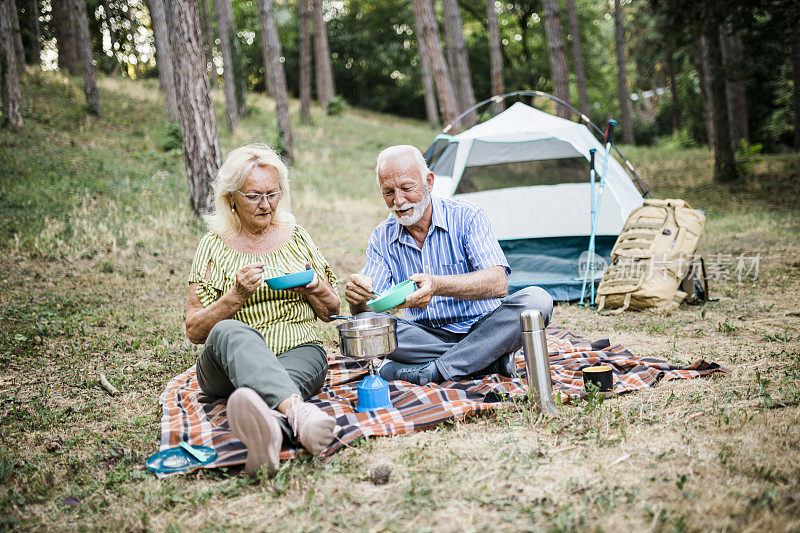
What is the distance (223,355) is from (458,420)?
1.02m

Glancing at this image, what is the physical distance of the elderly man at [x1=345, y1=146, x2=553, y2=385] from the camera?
2877 mm

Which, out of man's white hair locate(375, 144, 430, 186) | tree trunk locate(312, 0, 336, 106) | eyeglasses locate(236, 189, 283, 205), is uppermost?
tree trunk locate(312, 0, 336, 106)

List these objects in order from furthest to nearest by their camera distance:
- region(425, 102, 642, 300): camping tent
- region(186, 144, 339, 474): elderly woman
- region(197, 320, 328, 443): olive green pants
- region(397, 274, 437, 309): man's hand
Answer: region(425, 102, 642, 300): camping tent < region(397, 274, 437, 309): man's hand < region(186, 144, 339, 474): elderly woman < region(197, 320, 328, 443): olive green pants

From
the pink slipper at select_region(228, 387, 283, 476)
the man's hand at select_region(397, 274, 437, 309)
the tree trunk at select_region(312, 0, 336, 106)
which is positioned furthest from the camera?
the tree trunk at select_region(312, 0, 336, 106)

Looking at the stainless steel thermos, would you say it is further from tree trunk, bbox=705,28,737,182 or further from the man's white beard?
tree trunk, bbox=705,28,737,182

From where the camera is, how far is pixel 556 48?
968 centimetres

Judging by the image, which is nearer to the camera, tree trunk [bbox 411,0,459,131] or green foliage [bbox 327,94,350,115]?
tree trunk [bbox 411,0,459,131]

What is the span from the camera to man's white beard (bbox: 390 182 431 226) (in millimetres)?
2926

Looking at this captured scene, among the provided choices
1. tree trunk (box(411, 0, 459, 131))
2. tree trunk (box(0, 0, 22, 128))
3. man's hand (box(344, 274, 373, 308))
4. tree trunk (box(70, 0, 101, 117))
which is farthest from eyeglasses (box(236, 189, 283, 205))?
tree trunk (box(70, 0, 101, 117))

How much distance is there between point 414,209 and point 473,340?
72cm

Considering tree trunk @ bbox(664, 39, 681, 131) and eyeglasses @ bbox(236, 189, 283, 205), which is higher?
tree trunk @ bbox(664, 39, 681, 131)

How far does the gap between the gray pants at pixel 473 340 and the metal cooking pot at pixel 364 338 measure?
0.21 metres

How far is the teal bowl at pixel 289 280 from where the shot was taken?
2486 mm

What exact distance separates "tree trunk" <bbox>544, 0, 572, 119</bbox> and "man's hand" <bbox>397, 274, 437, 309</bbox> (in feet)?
26.8
